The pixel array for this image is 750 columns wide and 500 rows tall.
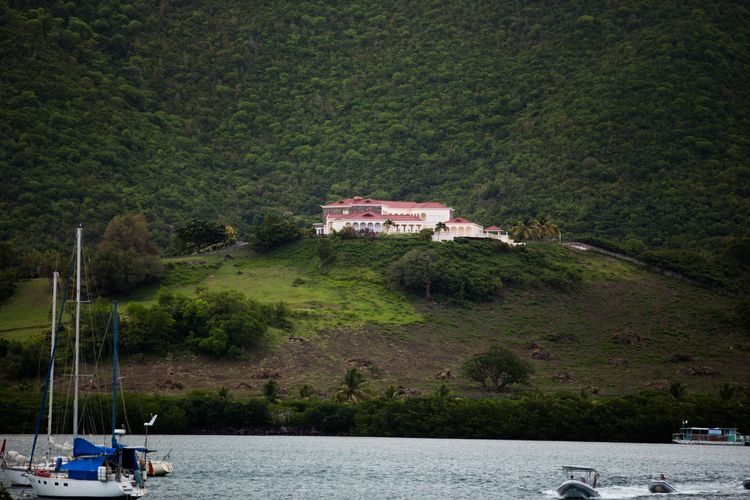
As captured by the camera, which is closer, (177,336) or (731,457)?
(731,457)

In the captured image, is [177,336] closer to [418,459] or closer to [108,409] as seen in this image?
[108,409]

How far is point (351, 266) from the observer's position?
197 m

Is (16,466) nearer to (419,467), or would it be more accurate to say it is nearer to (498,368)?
(419,467)

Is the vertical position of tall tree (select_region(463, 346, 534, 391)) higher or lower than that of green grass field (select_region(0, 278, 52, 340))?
lower

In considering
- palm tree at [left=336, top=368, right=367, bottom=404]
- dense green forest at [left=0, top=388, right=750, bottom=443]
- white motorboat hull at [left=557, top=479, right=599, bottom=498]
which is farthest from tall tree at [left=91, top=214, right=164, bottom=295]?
white motorboat hull at [left=557, top=479, right=599, bottom=498]

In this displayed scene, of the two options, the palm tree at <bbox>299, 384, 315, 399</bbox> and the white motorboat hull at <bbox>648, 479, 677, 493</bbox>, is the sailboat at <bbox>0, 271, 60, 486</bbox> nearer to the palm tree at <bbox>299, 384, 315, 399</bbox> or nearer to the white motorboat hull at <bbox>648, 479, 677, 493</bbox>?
the white motorboat hull at <bbox>648, 479, 677, 493</bbox>

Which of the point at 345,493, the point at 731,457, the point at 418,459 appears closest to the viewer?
the point at 345,493

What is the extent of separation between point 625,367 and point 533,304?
25.4 m

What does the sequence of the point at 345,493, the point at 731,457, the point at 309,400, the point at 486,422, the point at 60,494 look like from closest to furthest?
1. the point at 60,494
2. the point at 345,493
3. the point at 731,457
4. the point at 486,422
5. the point at 309,400

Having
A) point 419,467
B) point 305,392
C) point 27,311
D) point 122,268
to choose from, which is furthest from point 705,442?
point 27,311

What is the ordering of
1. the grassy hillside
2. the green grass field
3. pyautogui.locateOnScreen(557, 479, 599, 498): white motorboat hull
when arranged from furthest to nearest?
the green grass field, the grassy hillside, pyautogui.locateOnScreen(557, 479, 599, 498): white motorboat hull

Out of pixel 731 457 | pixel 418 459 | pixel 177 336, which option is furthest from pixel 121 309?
pixel 731 457

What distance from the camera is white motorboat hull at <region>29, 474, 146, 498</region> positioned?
75.8m

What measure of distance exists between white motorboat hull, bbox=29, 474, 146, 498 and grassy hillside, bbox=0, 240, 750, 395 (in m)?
70.4
